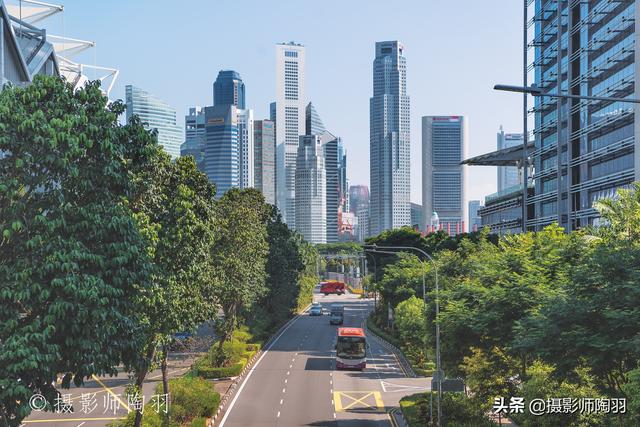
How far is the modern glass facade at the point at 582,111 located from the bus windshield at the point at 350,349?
2601cm

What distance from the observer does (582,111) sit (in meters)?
76.2

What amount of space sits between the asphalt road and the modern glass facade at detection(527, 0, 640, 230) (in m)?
25.8

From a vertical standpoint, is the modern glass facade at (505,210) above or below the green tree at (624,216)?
above

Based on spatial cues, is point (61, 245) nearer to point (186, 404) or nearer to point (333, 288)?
point (186, 404)

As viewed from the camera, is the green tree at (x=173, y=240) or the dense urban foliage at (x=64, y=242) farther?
the green tree at (x=173, y=240)

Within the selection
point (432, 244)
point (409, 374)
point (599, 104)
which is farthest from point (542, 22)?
point (409, 374)

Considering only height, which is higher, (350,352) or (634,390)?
(634,390)

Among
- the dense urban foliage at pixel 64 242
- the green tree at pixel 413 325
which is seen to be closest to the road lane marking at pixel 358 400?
the green tree at pixel 413 325

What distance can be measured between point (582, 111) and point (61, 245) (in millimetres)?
69227

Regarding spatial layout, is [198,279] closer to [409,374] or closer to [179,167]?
[179,167]

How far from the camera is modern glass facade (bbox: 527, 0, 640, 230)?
220 ft

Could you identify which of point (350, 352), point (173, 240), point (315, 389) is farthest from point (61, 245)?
point (350, 352)

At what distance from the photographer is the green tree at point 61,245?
15.6 m

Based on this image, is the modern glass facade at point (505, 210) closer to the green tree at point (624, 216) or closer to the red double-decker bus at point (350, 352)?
the red double-decker bus at point (350, 352)
